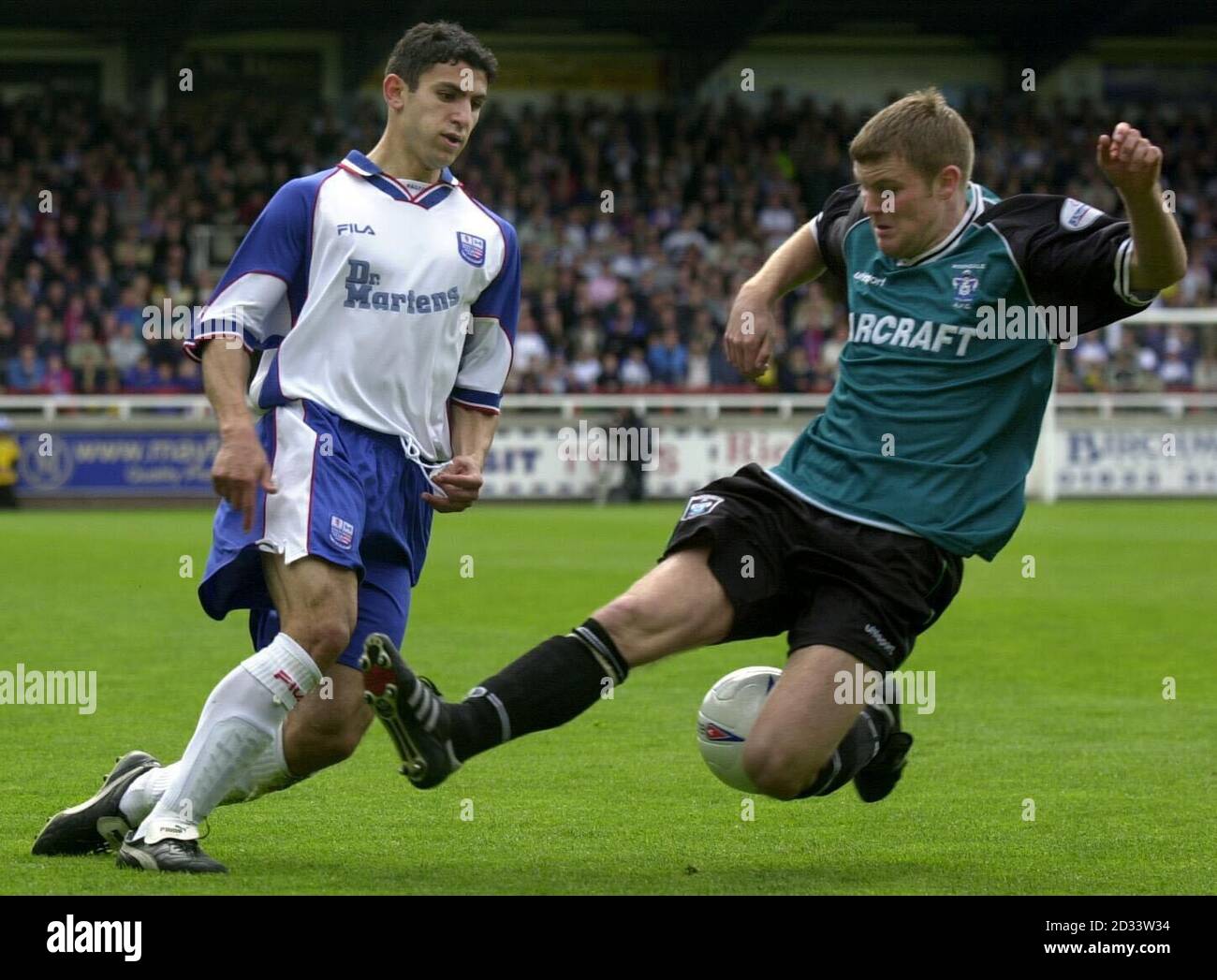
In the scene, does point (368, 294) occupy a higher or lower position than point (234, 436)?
higher

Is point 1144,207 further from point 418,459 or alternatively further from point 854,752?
point 418,459

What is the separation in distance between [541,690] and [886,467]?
3.66 ft

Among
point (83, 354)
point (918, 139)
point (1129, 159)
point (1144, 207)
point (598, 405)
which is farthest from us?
point (83, 354)

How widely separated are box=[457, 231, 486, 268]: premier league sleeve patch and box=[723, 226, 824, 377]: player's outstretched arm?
685 mm

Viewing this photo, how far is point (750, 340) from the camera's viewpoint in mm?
5152

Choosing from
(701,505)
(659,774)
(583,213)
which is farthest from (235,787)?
(583,213)

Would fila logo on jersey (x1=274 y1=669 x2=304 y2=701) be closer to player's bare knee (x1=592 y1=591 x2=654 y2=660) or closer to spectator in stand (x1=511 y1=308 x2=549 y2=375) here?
player's bare knee (x1=592 y1=591 x2=654 y2=660)

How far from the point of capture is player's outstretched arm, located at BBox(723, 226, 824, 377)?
5.16m

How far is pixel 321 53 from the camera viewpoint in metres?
34.4

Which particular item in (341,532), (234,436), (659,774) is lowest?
(659,774)

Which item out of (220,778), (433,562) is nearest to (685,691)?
(220,778)

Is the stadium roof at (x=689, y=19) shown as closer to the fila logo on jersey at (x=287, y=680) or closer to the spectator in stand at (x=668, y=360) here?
the spectator in stand at (x=668, y=360)

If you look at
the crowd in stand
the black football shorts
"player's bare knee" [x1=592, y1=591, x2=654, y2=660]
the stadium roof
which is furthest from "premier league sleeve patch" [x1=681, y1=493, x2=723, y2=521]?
the stadium roof
